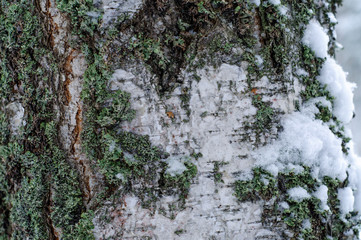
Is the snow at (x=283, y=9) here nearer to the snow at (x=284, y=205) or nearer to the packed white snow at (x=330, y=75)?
the packed white snow at (x=330, y=75)

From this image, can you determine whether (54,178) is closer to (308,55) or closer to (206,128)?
(206,128)

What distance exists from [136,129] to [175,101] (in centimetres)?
15

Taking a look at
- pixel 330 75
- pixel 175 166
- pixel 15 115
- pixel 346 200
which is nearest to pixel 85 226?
pixel 175 166

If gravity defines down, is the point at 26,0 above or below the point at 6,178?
above

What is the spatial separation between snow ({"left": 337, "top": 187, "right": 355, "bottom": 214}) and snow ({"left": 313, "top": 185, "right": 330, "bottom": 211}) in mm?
113

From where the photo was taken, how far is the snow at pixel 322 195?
105 cm

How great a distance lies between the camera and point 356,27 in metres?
4.25

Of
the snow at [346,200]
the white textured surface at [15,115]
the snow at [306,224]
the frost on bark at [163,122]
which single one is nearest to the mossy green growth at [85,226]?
the frost on bark at [163,122]

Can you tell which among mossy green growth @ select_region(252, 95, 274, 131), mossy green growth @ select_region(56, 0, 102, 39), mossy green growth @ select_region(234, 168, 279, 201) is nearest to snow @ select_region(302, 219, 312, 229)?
mossy green growth @ select_region(234, 168, 279, 201)

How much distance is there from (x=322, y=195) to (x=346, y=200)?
5.6 inches

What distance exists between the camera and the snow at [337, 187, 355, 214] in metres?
1.12

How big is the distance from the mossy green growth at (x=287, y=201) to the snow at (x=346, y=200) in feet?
0.31

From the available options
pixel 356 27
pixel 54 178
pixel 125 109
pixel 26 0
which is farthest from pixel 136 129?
pixel 356 27

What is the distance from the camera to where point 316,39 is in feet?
3.78
